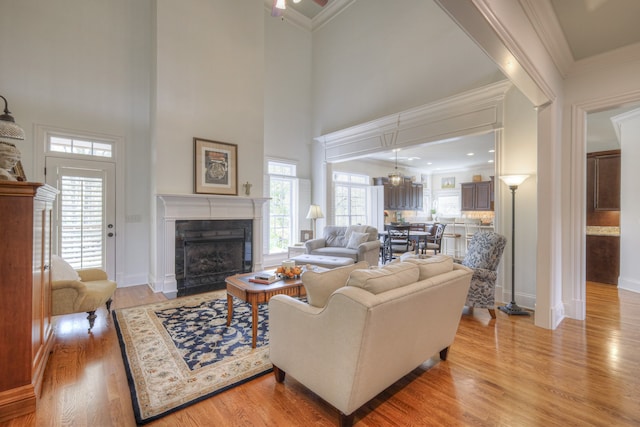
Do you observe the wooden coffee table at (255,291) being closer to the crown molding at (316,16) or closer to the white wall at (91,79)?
the white wall at (91,79)

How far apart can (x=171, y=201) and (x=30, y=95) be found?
2335mm

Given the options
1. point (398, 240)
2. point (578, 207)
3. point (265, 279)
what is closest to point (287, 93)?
point (398, 240)

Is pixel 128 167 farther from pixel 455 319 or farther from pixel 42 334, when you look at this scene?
pixel 455 319

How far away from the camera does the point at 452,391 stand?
2.07m

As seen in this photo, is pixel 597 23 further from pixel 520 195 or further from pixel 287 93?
pixel 287 93

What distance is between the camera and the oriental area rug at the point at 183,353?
79.7 inches

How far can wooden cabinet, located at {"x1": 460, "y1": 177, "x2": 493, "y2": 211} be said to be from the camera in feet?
33.3

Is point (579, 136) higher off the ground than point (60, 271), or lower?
higher

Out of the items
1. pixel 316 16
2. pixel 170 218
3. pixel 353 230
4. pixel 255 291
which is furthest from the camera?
pixel 316 16

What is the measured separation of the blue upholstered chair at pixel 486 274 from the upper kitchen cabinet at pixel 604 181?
10.7 feet

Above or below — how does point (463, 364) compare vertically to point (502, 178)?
below

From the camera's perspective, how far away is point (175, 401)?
1.95m

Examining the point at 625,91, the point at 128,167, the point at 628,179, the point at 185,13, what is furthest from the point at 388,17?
the point at 128,167

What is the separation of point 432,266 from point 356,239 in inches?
133
